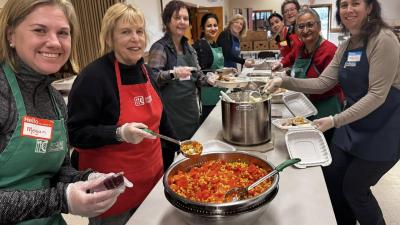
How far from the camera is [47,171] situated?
1053mm

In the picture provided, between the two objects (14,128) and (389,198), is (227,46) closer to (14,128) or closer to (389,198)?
(389,198)

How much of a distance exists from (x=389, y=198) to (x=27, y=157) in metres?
2.72

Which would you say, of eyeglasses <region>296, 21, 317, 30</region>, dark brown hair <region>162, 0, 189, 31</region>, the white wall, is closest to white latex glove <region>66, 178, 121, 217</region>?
dark brown hair <region>162, 0, 189, 31</region>

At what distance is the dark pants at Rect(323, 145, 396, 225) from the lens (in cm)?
174

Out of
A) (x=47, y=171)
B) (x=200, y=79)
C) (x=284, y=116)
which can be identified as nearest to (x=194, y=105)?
(x=200, y=79)

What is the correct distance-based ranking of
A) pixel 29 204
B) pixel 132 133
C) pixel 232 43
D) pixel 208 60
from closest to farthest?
pixel 29 204
pixel 132 133
pixel 208 60
pixel 232 43

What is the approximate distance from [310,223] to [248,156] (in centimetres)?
→ 36

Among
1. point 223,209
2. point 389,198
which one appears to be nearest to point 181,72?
point 223,209

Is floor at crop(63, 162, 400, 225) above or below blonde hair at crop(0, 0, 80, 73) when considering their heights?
below

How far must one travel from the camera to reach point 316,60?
2299 millimetres

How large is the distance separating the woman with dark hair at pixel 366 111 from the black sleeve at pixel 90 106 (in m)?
1.08

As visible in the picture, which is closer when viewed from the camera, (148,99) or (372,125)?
(148,99)

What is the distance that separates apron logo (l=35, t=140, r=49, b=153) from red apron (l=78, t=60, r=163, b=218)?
48 cm

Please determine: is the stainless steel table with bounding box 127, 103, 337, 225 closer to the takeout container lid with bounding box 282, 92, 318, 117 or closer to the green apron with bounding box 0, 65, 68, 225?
the green apron with bounding box 0, 65, 68, 225
